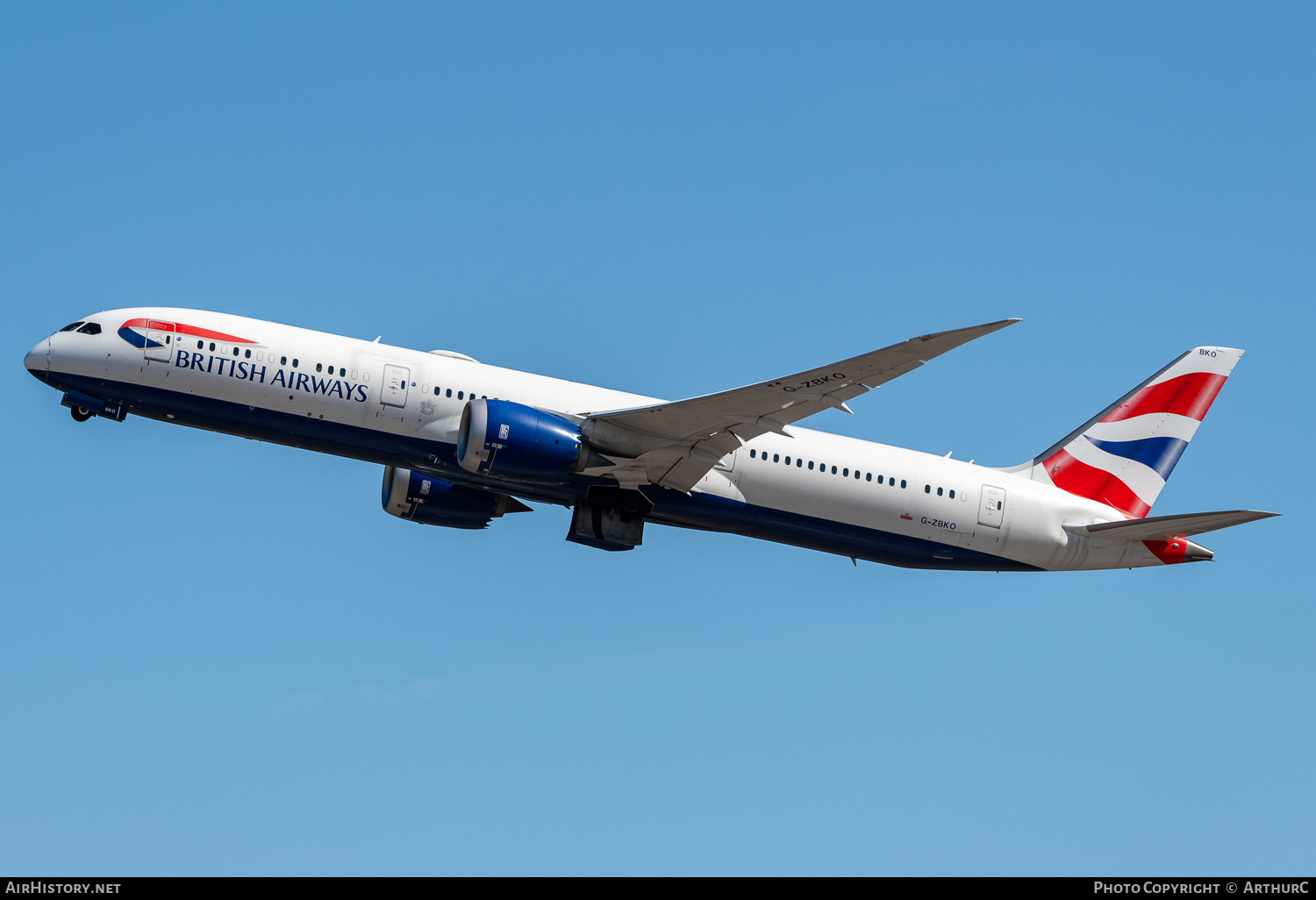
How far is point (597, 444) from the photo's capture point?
3266cm

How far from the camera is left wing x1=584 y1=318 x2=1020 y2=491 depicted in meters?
29.8

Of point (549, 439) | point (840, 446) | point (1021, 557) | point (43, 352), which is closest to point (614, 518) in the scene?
point (549, 439)

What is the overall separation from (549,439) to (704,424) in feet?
12.2

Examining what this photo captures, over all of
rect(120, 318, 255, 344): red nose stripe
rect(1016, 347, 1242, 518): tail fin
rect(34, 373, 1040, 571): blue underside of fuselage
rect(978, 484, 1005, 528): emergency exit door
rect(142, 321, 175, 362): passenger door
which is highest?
rect(1016, 347, 1242, 518): tail fin

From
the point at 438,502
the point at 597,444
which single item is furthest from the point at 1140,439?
the point at 438,502

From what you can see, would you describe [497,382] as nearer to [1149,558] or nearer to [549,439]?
[549,439]

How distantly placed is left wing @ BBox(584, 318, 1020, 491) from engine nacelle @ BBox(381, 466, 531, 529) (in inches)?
219

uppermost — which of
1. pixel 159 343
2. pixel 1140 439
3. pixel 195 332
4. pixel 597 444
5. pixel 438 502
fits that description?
A: pixel 1140 439

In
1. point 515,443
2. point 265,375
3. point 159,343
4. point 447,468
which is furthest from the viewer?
point 447,468

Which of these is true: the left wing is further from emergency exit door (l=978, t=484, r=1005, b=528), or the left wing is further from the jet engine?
emergency exit door (l=978, t=484, r=1005, b=528)

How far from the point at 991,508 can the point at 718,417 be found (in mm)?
9469

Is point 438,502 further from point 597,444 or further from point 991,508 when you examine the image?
point 991,508

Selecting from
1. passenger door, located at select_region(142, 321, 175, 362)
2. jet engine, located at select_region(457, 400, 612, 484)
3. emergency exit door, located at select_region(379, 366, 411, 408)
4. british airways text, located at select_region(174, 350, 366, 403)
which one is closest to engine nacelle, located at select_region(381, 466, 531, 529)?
emergency exit door, located at select_region(379, 366, 411, 408)
